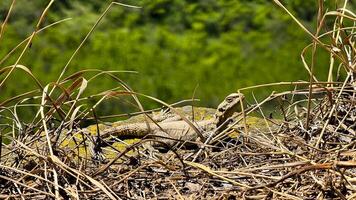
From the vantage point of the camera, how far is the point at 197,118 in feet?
12.1

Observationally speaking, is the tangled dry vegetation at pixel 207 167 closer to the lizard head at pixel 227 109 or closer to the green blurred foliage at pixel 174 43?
the lizard head at pixel 227 109

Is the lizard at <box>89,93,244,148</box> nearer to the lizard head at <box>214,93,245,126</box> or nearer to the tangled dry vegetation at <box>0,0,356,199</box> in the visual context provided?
the lizard head at <box>214,93,245,126</box>

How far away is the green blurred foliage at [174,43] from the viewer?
7.06m

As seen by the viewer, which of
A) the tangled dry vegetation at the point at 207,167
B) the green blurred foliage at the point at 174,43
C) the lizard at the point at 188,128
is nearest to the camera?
the tangled dry vegetation at the point at 207,167

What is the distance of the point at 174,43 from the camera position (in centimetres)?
766

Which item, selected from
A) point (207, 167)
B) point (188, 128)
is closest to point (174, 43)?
point (188, 128)

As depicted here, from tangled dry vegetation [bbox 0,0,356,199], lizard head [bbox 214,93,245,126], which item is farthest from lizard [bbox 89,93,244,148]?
tangled dry vegetation [bbox 0,0,356,199]

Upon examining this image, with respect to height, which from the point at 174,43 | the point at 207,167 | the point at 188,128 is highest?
the point at 207,167

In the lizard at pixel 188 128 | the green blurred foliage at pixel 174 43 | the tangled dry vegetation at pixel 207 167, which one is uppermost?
the tangled dry vegetation at pixel 207 167

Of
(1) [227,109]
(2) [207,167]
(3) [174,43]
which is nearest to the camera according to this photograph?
(2) [207,167]

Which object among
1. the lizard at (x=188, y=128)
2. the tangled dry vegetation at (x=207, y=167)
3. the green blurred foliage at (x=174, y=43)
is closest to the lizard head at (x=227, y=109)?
the lizard at (x=188, y=128)

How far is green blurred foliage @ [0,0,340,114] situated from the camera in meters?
7.06

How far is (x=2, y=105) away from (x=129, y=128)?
1.48 metres

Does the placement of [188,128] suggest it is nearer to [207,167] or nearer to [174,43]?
[207,167]
